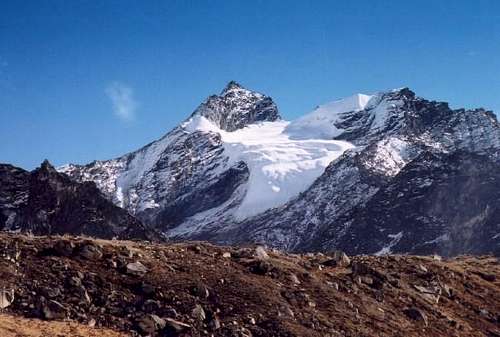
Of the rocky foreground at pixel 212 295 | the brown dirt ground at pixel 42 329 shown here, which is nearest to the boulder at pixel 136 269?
the rocky foreground at pixel 212 295

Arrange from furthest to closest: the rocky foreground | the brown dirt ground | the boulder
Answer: the boulder < the rocky foreground < the brown dirt ground

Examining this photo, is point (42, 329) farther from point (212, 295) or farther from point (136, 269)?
point (212, 295)

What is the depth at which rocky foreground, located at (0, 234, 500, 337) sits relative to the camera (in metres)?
27.6

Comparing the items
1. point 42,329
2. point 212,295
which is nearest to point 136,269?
point 212,295

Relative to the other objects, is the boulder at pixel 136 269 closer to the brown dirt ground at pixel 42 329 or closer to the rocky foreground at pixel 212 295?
the rocky foreground at pixel 212 295

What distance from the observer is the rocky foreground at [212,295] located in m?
27.6

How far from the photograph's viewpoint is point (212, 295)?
3012cm

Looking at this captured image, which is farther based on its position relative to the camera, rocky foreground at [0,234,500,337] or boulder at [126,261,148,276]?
boulder at [126,261,148,276]

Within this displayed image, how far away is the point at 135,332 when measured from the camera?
27.0 meters

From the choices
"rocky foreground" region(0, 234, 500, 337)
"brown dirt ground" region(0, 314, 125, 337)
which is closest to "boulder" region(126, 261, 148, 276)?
"rocky foreground" region(0, 234, 500, 337)

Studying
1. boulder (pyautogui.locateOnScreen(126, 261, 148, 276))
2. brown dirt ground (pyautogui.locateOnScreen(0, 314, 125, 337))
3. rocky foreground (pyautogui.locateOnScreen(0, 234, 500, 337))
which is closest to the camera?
brown dirt ground (pyautogui.locateOnScreen(0, 314, 125, 337))

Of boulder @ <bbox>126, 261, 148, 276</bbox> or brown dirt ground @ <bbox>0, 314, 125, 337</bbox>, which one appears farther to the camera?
boulder @ <bbox>126, 261, 148, 276</bbox>

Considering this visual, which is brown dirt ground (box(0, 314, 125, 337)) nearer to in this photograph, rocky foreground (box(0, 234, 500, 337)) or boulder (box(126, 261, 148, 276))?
rocky foreground (box(0, 234, 500, 337))

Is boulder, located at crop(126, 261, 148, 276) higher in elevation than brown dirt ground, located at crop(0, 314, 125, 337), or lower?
higher
